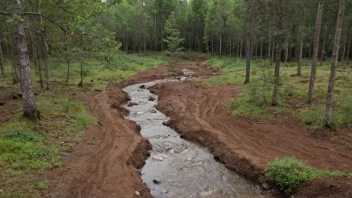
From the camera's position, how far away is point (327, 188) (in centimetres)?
904

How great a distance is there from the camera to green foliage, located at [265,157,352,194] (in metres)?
9.81

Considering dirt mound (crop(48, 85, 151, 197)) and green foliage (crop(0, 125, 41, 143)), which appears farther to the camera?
green foliage (crop(0, 125, 41, 143))

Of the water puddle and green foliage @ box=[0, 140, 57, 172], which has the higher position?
green foliage @ box=[0, 140, 57, 172]

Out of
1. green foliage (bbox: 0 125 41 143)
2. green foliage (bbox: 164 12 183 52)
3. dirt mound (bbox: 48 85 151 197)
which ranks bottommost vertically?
dirt mound (bbox: 48 85 151 197)

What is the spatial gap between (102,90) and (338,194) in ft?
72.4

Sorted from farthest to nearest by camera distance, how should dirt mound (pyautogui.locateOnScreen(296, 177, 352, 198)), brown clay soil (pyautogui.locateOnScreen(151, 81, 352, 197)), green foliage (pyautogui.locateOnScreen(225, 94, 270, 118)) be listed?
green foliage (pyautogui.locateOnScreen(225, 94, 270, 118))
brown clay soil (pyautogui.locateOnScreen(151, 81, 352, 197))
dirt mound (pyautogui.locateOnScreen(296, 177, 352, 198))

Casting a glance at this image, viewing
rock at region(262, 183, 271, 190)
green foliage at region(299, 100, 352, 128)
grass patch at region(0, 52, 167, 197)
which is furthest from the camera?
green foliage at region(299, 100, 352, 128)

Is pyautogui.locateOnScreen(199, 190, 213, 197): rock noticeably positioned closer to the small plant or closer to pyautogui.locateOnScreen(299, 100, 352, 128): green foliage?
the small plant

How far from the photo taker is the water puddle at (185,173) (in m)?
10.4

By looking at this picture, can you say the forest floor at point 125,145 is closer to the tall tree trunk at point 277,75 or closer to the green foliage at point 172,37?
the tall tree trunk at point 277,75

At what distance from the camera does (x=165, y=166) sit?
12.7 meters

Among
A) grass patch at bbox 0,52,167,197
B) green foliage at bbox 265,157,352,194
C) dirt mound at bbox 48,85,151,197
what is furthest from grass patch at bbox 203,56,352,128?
grass patch at bbox 0,52,167,197

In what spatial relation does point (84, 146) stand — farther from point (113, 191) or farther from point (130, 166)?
point (113, 191)

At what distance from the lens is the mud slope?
38.1 ft
